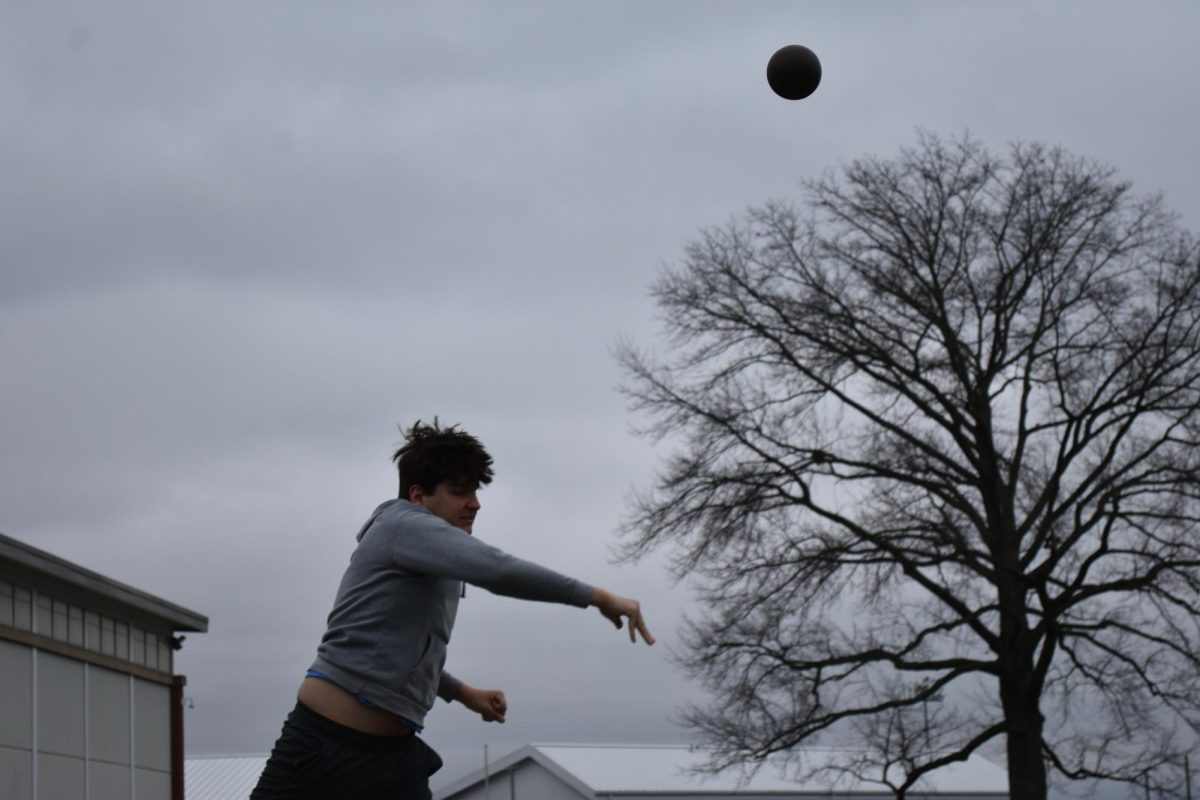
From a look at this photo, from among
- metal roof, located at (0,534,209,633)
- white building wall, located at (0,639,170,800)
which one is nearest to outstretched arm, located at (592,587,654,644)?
metal roof, located at (0,534,209,633)

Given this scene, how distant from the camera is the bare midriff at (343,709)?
4.54 m

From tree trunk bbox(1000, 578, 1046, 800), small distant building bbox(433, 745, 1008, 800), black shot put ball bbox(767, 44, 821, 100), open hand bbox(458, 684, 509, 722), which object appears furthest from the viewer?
small distant building bbox(433, 745, 1008, 800)

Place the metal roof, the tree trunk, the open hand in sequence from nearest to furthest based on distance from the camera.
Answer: the open hand < the metal roof < the tree trunk

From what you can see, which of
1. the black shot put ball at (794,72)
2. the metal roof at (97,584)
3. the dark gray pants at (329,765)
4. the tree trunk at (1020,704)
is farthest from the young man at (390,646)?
the tree trunk at (1020,704)

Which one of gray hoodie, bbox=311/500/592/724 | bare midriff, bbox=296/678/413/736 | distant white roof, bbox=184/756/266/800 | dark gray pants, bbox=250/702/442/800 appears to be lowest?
dark gray pants, bbox=250/702/442/800

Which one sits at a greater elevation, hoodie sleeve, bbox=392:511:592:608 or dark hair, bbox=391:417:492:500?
dark hair, bbox=391:417:492:500

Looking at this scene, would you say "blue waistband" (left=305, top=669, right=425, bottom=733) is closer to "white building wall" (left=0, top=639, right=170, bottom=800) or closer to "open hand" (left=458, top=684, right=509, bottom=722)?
"open hand" (left=458, top=684, right=509, bottom=722)

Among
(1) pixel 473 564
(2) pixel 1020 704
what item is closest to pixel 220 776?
(2) pixel 1020 704

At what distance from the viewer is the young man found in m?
4.49

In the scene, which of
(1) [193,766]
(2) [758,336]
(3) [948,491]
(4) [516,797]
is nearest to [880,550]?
(3) [948,491]

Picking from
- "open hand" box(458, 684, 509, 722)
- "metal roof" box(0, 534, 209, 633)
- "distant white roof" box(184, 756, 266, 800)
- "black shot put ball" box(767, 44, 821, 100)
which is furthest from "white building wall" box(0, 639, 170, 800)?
"distant white roof" box(184, 756, 266, 800)

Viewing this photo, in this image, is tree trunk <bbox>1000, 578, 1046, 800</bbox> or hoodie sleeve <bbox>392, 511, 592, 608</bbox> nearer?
hoodie sleeve <bbox>392, 511, 592, 608</bbox>

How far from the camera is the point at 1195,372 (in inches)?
933

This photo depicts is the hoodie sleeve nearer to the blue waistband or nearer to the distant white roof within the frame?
the blue waistband
